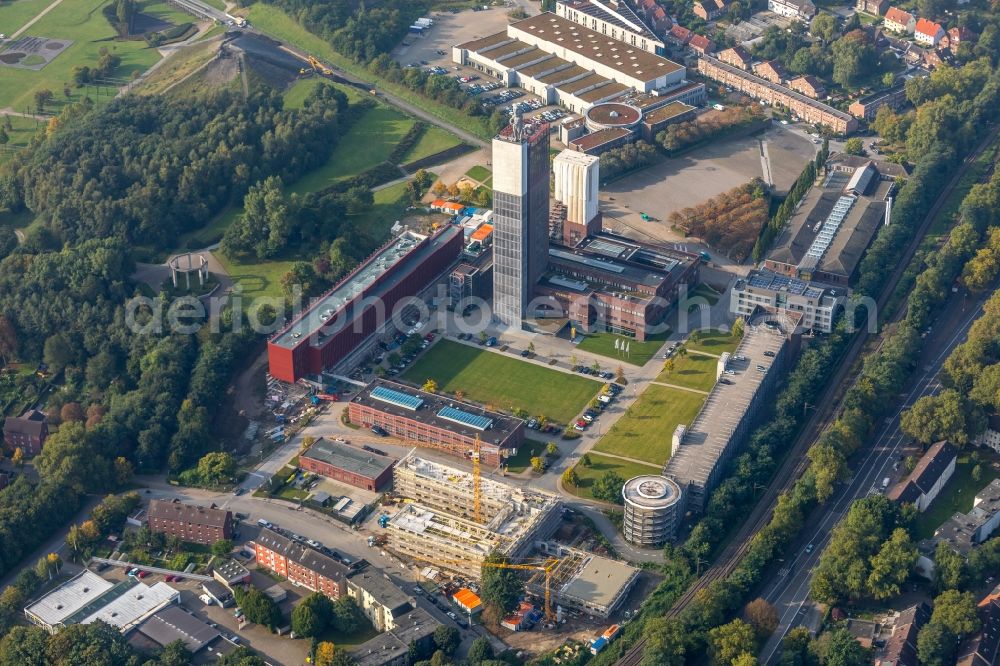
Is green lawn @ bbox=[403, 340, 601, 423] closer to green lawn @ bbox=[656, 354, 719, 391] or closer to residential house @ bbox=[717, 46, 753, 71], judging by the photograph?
green lawn @ bbox=[656, 354, 719, 391]

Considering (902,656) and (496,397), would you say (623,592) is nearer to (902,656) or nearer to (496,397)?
(902,656)

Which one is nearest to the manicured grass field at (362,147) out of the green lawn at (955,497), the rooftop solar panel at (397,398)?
the rooftop solar panel at (397,398)

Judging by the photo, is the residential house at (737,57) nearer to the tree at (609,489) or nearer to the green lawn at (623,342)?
the green lawn at (623,342)

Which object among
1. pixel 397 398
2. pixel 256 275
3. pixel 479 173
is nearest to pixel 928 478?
pixel 397 398

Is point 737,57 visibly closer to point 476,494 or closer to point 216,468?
point 476,494

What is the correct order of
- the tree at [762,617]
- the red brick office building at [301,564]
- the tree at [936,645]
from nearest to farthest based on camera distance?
the tree at [936,645] → the tree at [762,617] → the red brick office building at [301,564]
